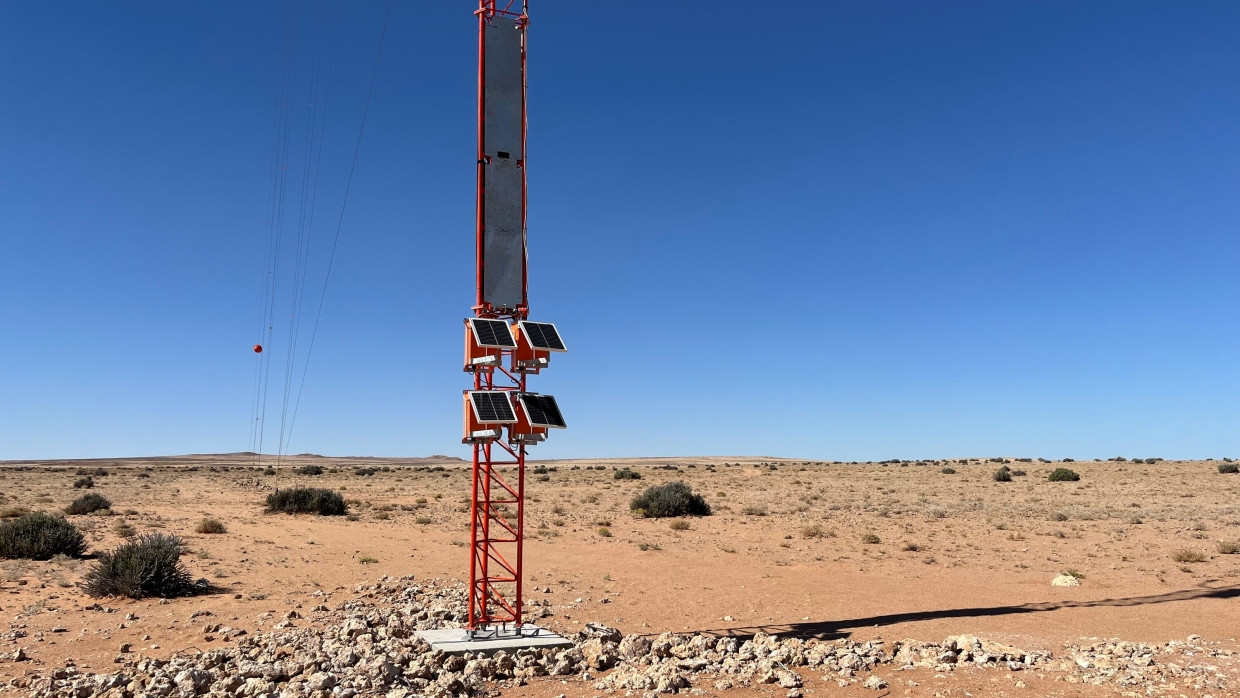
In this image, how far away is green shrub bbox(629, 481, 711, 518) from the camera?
109 feet

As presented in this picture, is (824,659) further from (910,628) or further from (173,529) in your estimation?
(173,529)

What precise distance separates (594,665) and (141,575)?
10.6 meters

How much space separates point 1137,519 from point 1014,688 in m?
25.8

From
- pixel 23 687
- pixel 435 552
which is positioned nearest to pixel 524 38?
pixel 23 687

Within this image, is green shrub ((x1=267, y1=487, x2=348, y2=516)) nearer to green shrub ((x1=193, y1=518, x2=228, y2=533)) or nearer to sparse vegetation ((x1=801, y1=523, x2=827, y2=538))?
green shrub ((x1=193, y1=518, x2=228, y2=533))

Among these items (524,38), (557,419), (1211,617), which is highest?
(524,38)

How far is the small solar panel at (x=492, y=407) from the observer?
430 inches

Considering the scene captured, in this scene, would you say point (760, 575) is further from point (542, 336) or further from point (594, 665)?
point (542, 336)

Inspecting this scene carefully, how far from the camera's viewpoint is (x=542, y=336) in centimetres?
1170

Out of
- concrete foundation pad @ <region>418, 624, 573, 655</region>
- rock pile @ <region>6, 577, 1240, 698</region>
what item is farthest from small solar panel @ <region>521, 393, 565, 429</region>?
rock pile @ <region>6, 577, 1240, 698</region>

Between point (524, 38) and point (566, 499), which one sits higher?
point (524, 38)

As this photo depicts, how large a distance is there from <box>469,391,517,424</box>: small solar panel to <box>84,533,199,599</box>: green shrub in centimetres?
955

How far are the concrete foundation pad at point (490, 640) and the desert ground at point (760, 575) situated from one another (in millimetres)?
930

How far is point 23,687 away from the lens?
9.94m
